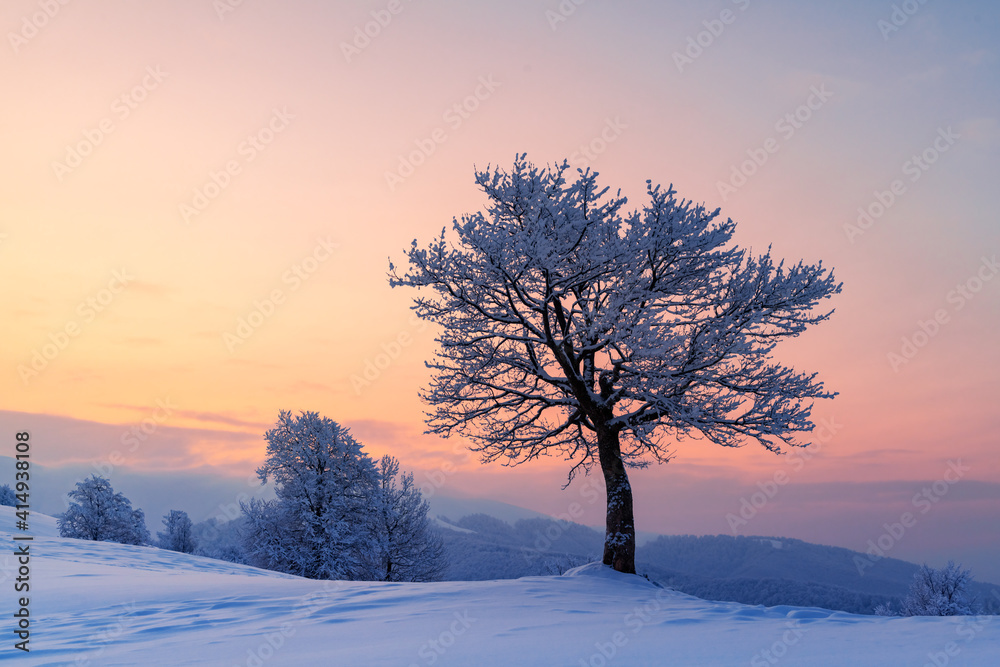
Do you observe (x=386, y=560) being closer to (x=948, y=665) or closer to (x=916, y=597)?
(x=948, y=665)

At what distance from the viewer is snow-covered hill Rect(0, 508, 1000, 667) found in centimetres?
493

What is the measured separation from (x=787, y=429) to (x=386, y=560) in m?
24.4

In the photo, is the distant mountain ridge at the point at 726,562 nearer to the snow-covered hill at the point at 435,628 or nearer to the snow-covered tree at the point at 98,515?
the snow-covered tree at the point at 98,515

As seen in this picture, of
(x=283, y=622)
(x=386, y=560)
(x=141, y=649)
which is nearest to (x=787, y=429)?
(x=283, y=622)

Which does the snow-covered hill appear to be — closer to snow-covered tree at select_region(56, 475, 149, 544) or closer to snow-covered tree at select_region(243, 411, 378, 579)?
snow-covered tree at select_region(243, 411, 378, 579)

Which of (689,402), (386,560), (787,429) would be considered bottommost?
(386,560)

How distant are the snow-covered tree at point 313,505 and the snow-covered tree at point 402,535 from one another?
1.86 meters

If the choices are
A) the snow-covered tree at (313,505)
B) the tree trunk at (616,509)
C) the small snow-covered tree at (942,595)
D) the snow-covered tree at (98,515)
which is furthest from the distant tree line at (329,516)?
the small snow-covered tree at (942,595)

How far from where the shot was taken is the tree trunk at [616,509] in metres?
13.7

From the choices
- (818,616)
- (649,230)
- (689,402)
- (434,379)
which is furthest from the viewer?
(434,379)

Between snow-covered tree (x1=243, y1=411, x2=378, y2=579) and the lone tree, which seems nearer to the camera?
the lone tree

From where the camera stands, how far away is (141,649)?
5500mm

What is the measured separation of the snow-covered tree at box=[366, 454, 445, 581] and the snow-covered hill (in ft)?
71.0

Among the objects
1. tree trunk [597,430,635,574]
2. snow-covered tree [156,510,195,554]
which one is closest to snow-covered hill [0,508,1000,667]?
tree trunk [597,430,635,574]
